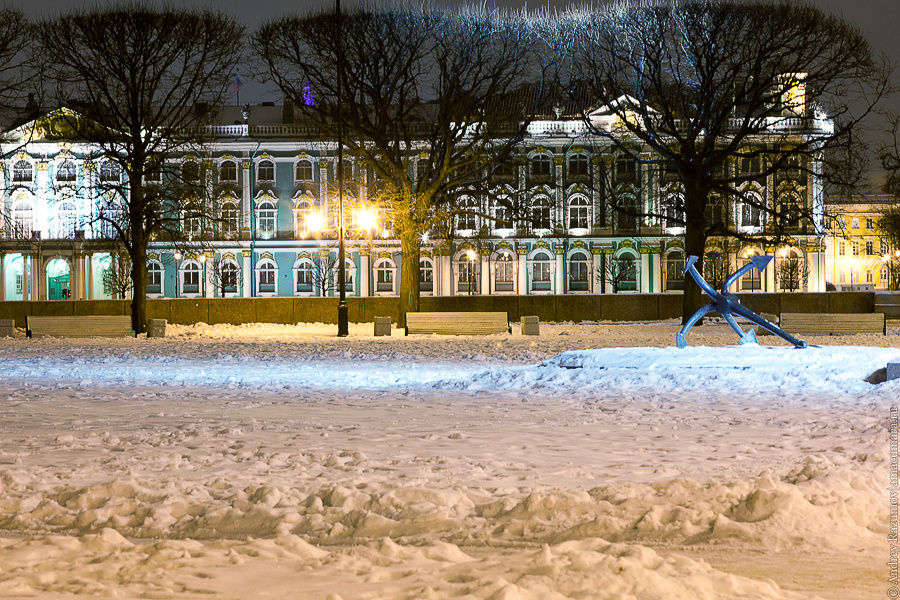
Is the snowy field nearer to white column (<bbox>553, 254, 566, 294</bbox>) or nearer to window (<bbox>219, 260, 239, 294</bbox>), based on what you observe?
white column (<bbox>553, 254, 566, 294</bbox>)

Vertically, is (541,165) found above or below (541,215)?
above

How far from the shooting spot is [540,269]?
7025cm

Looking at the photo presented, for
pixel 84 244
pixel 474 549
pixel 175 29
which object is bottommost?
pixel 474 549

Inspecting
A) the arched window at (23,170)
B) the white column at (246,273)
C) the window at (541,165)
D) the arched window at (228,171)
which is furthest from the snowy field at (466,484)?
the arched window at (23,170)

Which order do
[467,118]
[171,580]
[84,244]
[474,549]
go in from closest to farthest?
1. [171,580]
2. [474,549]
3. [467,118]
4. [84,244]

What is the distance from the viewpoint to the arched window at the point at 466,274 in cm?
6988

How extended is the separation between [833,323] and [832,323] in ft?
0.13

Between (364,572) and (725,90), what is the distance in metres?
30.4

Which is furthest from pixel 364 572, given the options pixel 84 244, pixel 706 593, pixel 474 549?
pixel 84 244

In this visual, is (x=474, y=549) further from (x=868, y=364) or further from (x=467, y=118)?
(x=467, y=118)

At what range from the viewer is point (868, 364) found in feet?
47.3

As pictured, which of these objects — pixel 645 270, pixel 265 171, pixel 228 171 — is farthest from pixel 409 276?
pixel 228 171

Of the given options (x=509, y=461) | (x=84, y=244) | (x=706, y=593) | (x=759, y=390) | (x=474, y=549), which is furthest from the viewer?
(x=84, y=244)

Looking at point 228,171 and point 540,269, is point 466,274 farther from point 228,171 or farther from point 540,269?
point 228,171
